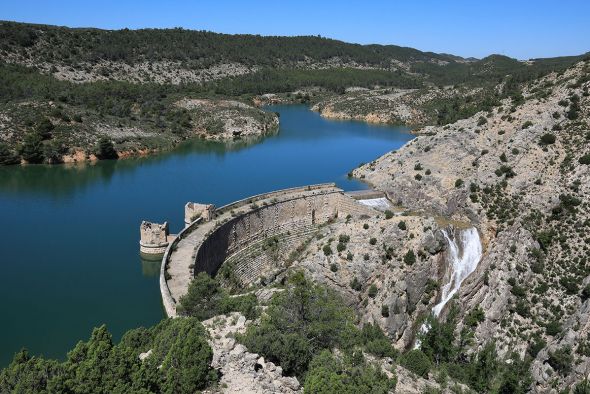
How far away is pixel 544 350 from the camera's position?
27.5m

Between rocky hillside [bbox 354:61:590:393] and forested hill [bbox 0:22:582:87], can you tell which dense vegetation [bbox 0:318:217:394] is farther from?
forested hill [bbox 0:22:582:87]

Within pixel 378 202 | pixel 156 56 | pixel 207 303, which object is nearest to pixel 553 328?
pixel 378 202

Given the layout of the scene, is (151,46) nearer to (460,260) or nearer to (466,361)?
(460,260)

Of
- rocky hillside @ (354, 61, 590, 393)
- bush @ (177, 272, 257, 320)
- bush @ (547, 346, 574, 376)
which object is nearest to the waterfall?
rocky hillside @ (354, 61, 590, 393)

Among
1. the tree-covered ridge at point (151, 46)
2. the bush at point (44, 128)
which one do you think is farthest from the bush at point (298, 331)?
the tree-covered ridge at point (151, 46)

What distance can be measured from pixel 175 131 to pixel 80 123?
1693 cm

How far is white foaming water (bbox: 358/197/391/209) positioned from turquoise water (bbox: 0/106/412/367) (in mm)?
6033

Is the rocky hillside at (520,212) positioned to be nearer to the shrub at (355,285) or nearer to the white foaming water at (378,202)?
the white foaming water at (378,202)

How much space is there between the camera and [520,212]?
1442 inches

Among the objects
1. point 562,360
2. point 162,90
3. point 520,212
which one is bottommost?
point 562,360

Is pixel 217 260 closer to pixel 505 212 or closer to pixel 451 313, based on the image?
pixel 451 313

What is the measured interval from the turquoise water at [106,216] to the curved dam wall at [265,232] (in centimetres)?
487

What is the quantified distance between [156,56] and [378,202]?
107m

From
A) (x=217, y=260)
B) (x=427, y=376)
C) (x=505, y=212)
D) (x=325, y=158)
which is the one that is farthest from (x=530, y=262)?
(x=325, y=158)
